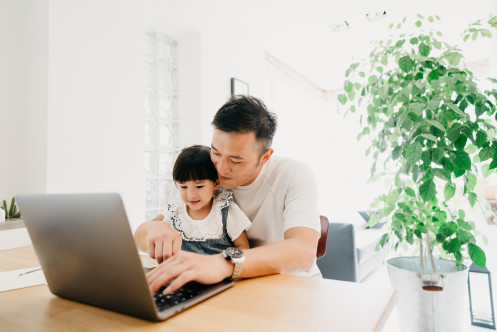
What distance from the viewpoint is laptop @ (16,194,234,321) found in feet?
1.67

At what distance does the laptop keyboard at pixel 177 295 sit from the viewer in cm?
60

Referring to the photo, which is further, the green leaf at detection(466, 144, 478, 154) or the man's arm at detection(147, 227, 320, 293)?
the green leaf at detection(466, 144, 478, 154)

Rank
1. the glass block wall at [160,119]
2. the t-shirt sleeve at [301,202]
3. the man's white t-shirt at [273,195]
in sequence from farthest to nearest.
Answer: the glass block wall at [160,119] < the man's white t-shirt at [273,195] < the t-shirt sleeve at [301,202]

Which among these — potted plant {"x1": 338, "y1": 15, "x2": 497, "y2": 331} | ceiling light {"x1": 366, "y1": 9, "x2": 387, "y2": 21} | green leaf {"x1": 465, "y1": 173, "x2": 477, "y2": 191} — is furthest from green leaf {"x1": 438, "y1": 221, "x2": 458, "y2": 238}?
ceiling light {"x1": 366, "y1": 9, "x2": 387, "y2": 21}

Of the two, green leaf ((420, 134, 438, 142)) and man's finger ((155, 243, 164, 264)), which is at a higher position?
green leaf ((420, 134, 438, 142))

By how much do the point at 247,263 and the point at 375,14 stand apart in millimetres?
3472

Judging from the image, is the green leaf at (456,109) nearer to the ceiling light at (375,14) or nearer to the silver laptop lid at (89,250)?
the silver laptop lid at (89,250)

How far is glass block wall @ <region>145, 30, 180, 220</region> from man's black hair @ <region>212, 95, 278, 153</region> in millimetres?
1777

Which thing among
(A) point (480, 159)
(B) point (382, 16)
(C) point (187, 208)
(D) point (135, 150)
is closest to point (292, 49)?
(B) point (382, 16)

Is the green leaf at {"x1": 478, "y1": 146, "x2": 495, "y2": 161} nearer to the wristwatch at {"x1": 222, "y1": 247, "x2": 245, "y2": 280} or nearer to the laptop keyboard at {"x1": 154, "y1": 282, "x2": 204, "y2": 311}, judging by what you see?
the wristwatch at {"x1": 222, "y1": 247, "x2": 245, "y2": 280}

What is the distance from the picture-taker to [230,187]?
1.25 metres

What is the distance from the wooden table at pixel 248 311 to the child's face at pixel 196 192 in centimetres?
50

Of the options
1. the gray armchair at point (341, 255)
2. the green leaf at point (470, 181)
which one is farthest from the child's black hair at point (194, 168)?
the gray armchair at point (341, 255)

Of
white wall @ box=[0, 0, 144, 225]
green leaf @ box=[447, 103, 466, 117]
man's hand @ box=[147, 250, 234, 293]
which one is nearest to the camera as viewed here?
man's hand @ box=[147, 250, 234, 293]
